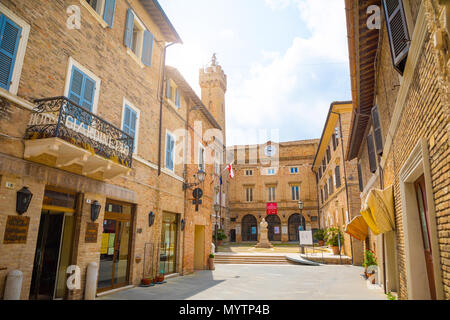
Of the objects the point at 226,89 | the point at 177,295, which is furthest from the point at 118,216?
the point at 226,89

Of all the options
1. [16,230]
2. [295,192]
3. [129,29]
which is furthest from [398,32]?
[295,192]

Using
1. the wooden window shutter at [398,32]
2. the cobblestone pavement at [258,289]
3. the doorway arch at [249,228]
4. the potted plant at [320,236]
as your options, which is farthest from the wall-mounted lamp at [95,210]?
the doorway arch at [249,228]

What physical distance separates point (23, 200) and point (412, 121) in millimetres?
7520

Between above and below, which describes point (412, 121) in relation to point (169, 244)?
above

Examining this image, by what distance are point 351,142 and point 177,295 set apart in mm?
10708

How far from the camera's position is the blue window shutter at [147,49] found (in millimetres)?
11297

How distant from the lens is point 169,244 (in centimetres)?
1306

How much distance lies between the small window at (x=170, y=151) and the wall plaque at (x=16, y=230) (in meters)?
6.99

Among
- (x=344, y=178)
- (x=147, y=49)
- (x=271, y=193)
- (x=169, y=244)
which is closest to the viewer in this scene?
(x=147, y=49)

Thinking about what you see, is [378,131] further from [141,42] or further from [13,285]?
[13,285]

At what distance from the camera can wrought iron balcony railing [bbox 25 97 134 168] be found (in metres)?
6.38

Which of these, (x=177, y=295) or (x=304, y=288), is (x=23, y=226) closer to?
(x=177, y=295)

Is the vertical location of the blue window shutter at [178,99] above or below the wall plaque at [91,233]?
above

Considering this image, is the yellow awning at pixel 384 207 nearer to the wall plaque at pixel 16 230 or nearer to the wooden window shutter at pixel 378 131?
the wooden window shutter at pixel 378 131
